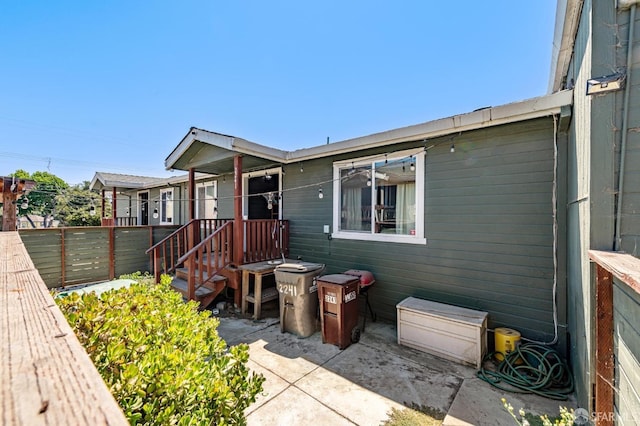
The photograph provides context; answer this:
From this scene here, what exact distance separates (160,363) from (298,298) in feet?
9.99

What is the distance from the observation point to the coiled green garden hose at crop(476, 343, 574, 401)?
9.07 ft

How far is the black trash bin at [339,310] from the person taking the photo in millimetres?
3691

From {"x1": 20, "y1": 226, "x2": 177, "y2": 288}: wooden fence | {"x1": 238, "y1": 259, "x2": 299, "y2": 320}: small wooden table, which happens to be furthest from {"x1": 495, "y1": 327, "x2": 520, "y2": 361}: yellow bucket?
{"x1": 20, "y1": 226, "x2": 177, "y2": 288}: wooden fence

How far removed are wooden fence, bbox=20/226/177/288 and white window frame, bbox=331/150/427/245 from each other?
5993 mm

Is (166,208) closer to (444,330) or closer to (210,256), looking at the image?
(210,256)

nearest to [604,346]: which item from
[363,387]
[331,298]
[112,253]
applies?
[363,387]

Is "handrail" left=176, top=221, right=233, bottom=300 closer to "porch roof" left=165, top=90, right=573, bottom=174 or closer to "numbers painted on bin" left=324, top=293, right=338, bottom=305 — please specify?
"porch roof" left=165, top=90, right=573, bottom=174

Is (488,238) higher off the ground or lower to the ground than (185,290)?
higher

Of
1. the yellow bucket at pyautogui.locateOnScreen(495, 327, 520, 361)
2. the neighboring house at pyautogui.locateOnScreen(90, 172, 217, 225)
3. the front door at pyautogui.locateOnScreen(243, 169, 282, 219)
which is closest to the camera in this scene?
the yellow bucket at pyautogui.locateOnScreen(495, 327, 520, 361)

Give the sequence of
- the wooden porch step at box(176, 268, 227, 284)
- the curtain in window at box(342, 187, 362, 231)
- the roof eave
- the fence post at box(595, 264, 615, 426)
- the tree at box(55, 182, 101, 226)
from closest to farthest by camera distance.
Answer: the fence post at box(595, 264, 615, 426) < the roof eave < the curtain in window at box(342, 187, 362, 231) < the wooden porch step at box(176, 268, 227, 284) < the tree at box(55, 182, 101, 226)

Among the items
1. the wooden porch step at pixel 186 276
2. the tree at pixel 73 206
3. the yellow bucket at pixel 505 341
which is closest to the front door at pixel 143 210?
the wooden porch step at pixel 186 276

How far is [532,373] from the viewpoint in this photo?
299 centimetres

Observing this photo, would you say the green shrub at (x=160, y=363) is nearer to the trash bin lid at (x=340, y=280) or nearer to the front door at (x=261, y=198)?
the trash bin lid at (x=340, y=280)

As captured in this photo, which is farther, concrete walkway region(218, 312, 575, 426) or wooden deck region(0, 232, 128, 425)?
concrete walkway region(218, 312, 575, 426)
